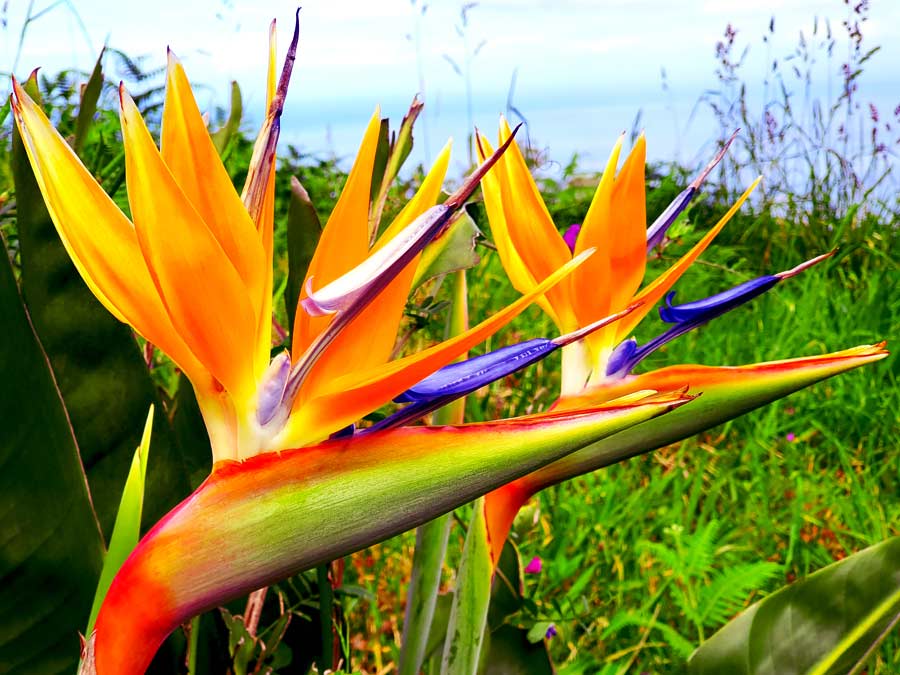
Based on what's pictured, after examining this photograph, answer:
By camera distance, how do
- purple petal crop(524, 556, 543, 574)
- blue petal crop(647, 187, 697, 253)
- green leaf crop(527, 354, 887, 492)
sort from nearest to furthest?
green leaf crop(527, 354, 887, 492)
blue petal crop(647, 187, 697, 253)
purple petal crop(524, 556, 543, 574)

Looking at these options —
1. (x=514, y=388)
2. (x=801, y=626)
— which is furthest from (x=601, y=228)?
(x=514, y=388)

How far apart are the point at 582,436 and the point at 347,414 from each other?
10 centimetres

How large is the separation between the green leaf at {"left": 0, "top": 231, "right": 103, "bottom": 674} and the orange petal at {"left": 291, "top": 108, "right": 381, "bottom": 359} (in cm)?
23

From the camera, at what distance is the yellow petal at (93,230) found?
1.27 feet

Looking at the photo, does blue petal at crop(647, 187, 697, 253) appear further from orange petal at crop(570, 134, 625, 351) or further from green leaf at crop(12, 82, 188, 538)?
green leaf at crop(12, 82, 188, 538)

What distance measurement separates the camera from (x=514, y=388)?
67.6 inches

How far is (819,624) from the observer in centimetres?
76

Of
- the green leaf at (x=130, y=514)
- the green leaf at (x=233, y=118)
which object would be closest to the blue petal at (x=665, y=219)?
the green leaf at (x=130, y=514)

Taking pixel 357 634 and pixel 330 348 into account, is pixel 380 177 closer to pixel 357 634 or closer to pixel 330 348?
pixel 330 348

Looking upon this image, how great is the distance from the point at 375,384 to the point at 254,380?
7cm

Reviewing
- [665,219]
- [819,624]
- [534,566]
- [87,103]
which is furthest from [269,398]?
[534,566]

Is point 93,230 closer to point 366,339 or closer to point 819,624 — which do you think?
point 366,339

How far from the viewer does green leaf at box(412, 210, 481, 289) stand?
592 millimetres

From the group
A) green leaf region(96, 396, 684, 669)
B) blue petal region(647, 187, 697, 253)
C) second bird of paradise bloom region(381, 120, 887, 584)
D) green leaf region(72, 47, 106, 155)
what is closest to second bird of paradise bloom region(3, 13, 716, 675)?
green leaf region(96, 396, 684, 669)
